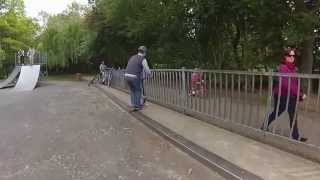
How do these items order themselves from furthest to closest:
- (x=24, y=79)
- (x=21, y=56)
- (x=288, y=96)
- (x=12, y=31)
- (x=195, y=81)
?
(x=12, y=31)
(x=21, y=56)
(x=24, y=79)
(x=195, y=81)
(x=288, y=96)

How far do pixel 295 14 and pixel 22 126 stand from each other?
8012 millimetres

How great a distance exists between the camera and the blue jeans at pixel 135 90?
15727 mm

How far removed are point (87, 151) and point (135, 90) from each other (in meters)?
6.10

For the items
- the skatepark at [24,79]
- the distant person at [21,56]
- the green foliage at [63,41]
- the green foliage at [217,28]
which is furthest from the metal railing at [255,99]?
the distant person at [21,56]

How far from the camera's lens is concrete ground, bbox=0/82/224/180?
8.09 metres

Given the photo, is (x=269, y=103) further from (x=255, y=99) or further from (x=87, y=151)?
(x=87, y=151)

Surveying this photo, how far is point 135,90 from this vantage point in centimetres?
1584

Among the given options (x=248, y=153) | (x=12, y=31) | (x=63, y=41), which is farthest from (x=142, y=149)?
(x=12, y=31)

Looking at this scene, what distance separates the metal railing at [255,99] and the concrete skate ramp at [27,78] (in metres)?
21.1

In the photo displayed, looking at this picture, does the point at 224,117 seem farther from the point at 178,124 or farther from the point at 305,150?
the point at 305,150

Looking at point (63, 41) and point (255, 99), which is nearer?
point (255, 99)

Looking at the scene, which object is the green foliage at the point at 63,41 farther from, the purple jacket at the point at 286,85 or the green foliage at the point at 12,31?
the purple jacket at the point at 286,85

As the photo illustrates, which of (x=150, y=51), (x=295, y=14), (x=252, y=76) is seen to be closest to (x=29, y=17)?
(x=150, y=51)

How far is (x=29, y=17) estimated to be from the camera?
227ft
